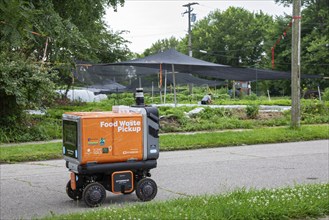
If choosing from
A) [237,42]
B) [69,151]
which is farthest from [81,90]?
[237,42]

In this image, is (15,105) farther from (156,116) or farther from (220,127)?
(156,116)

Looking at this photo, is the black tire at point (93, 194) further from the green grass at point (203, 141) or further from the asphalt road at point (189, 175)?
the green grass at point (203, 141)

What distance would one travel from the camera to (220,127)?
20125 millimetres

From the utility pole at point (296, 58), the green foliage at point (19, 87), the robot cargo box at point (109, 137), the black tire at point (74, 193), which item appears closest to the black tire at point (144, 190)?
the robot cargo box at point (109, 137)

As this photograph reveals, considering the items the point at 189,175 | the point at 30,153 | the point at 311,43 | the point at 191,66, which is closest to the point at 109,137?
the point at 189,175

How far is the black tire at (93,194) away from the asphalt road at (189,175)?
14cm

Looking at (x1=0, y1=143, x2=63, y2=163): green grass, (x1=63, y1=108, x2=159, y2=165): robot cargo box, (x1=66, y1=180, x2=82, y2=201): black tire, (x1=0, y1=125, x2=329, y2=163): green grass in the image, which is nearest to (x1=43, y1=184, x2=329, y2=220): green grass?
(x1=63, y1=108, x2=159, y2=165): robot cargo box

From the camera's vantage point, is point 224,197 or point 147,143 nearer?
point 224,197

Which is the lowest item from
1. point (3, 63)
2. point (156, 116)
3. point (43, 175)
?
point (43, 175)

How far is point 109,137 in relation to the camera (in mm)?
7551

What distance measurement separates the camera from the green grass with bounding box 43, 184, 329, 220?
5672 millimetres

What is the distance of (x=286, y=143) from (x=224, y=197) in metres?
10.3

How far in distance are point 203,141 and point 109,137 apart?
8593mm

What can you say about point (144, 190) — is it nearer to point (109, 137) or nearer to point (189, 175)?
point (109, 137)
